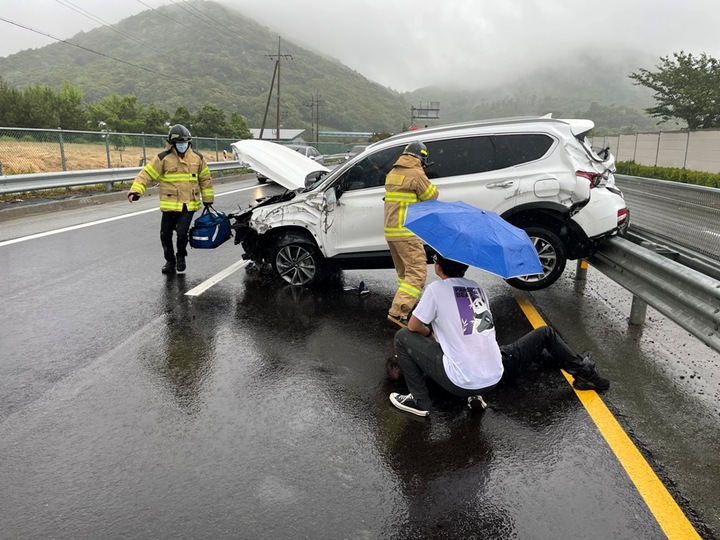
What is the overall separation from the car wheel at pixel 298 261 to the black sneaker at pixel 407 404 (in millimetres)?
3036

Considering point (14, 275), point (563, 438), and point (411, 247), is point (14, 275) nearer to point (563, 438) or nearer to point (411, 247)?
point (411, 247)

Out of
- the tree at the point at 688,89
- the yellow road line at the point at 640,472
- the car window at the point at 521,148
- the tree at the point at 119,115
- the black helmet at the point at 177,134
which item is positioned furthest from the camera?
the tree at the point at 119,115

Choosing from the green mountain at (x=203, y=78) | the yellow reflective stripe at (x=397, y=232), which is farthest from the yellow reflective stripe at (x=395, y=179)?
the green mountain at (x=203, y=78)

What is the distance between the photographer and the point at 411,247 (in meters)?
5.42

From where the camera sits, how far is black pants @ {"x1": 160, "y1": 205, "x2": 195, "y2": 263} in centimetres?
723

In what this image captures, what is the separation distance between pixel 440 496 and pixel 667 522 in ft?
3.59

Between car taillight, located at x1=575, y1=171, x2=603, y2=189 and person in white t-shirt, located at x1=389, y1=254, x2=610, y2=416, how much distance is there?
3.23 m

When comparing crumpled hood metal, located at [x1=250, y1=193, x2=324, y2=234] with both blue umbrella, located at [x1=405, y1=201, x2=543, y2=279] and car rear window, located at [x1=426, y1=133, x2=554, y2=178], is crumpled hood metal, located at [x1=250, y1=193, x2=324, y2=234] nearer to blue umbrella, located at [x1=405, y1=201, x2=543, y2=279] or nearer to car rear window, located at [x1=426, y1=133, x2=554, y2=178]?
car rear window, located at [x1=426, y1=133, x2=554, y2=178]

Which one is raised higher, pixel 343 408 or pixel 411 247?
pixel 411 247

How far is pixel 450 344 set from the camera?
3.65 m

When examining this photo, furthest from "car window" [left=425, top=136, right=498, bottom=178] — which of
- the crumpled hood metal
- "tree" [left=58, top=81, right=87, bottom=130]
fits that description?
"tree" [left=58, top=81, right=87, bottom=130]

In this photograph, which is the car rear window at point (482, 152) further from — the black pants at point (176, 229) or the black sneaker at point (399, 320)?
the black pants at point (176, 229)

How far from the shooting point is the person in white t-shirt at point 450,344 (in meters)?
3.60

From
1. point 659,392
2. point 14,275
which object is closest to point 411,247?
point 659,392
